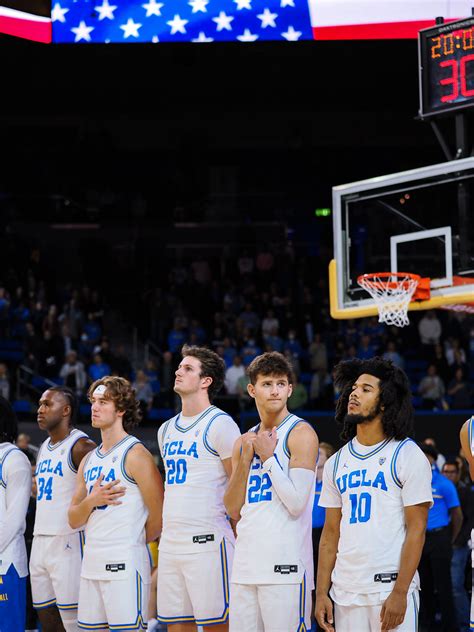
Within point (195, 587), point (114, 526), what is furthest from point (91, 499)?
point (195, 587)

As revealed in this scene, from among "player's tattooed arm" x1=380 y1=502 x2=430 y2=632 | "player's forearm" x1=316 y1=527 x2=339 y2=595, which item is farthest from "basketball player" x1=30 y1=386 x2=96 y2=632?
"player's tattooed arm" x1=380 y1=502 x2=430 y2=632

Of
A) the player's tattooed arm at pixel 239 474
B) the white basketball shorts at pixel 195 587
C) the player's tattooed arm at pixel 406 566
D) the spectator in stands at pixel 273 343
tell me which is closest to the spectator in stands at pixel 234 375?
the spectator in stands at pixel 273 343

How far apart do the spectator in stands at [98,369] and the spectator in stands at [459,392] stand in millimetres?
6015

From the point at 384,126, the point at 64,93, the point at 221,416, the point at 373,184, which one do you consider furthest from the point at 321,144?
the point at 221,416

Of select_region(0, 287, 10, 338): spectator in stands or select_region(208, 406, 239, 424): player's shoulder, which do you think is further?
select_region(0, 287, 10, 338): spectator in stands

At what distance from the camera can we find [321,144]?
89.9 feet

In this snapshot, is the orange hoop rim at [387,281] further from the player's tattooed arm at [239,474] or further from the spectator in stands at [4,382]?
the spectator in stands at [4,382]

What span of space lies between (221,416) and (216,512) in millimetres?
670

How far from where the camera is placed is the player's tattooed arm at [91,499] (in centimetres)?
743

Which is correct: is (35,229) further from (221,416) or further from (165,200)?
(221,416)

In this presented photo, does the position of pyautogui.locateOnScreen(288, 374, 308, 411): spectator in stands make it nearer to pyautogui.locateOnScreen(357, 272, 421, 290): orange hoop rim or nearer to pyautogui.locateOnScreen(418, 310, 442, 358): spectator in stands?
pyautogui.locateOnScreen(418, 310, 442, 358): spectator in stands

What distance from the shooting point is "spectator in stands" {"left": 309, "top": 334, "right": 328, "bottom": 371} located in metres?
19.9

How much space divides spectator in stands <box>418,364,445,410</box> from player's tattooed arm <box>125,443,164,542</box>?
1142cm

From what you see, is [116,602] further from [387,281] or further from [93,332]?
[93,332]
